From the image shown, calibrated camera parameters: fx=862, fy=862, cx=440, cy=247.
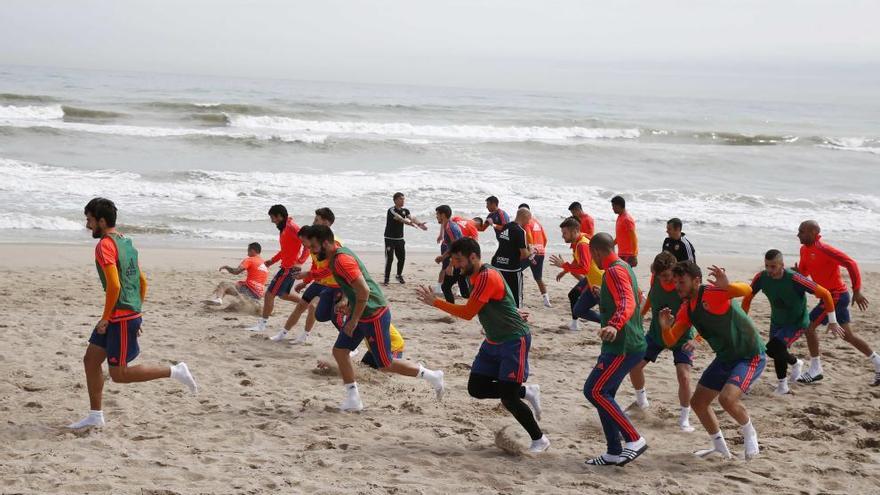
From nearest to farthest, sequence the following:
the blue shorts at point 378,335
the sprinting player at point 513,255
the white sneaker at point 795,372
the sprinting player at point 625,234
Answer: the blue shorts at point 378,335 → the white sneaker at point 795,372 → the sprinting player at point 513,255 → the sprinting player at point 625,234

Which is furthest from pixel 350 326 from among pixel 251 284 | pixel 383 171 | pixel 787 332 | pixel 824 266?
pixel 383 171

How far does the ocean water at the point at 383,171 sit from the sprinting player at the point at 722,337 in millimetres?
10912

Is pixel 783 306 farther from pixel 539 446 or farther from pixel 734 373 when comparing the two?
pixel 539 446

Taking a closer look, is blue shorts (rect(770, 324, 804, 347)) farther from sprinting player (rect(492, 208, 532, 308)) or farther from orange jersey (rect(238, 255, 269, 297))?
orange jersey (rect(238, 255, 269, 297))

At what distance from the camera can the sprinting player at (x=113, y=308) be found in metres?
5.83

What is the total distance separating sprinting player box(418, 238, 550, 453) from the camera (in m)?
5.78

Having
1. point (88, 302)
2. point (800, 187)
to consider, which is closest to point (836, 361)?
point (88, 302)

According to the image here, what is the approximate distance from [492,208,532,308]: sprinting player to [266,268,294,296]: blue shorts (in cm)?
249

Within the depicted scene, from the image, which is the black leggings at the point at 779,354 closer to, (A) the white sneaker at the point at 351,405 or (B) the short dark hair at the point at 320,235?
(A) the white sneaker at the point at 351,405

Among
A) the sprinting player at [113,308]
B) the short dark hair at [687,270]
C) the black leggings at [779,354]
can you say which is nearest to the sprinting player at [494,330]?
the short dark hair at [687,270]

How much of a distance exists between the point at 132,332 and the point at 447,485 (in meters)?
2.44

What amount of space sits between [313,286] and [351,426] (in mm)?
2498

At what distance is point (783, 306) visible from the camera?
7711 mm

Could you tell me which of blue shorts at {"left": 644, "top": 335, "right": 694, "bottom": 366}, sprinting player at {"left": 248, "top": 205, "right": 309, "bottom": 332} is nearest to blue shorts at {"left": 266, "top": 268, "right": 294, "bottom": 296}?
sprinting player at {"left": 248, "top": 205, "right": 309, "bottom": 332}
